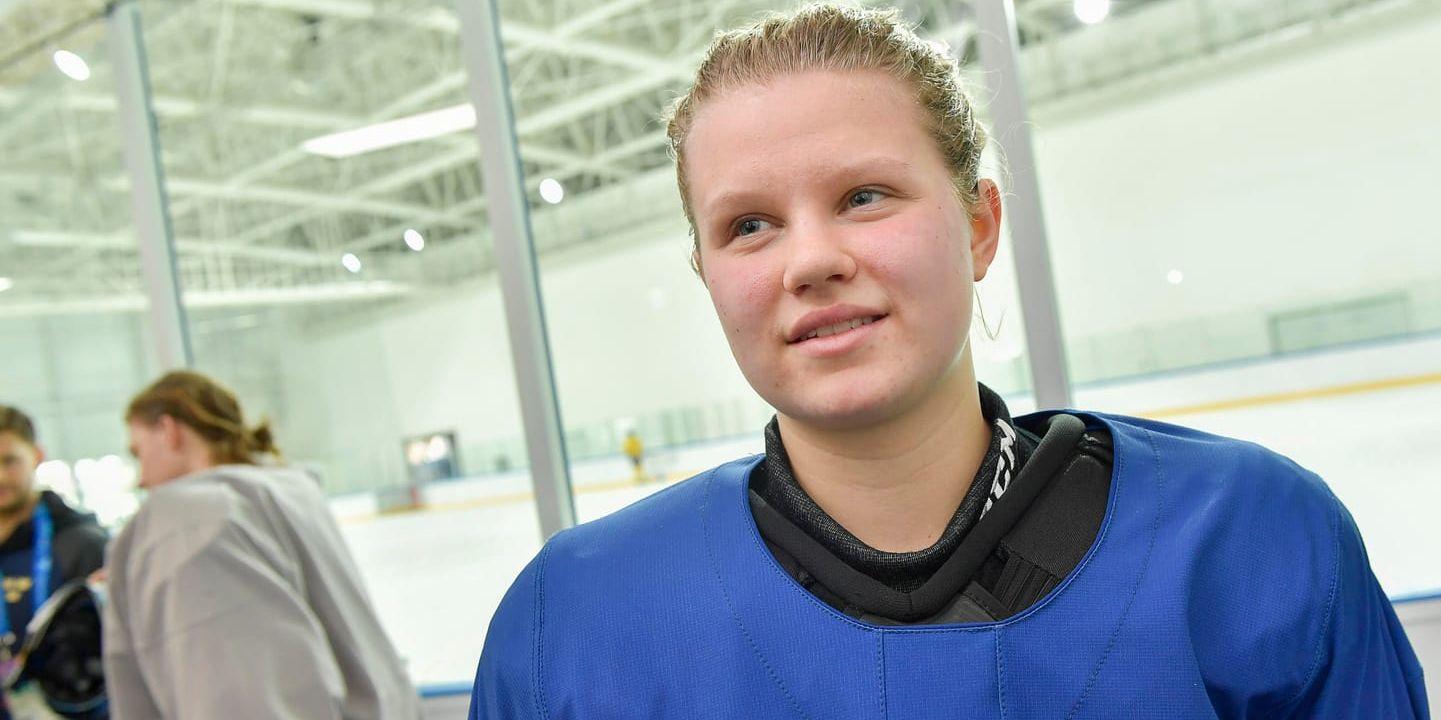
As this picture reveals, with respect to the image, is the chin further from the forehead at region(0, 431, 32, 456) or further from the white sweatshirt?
the forehead at region(0, 431, 32, 456)

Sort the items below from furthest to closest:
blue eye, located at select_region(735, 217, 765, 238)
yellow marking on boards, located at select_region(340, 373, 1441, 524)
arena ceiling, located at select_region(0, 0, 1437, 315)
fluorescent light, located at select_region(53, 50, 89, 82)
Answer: fluorescent light, located at select_region(53, 50, 89, 82) → yellow marking on boards, located at select_region(340, 373, 1441, 524) → arena ceiling, located at select_region(0, 0, 1437, 315) → blue eye, located at select_region(735, 217, 765, 238)

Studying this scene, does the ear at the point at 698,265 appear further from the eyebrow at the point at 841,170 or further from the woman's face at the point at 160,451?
the woman's face at the point at 160,451

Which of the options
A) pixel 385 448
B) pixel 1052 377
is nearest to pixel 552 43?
pixel 385 448

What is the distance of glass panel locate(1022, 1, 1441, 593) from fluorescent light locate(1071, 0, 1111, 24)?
0.03m

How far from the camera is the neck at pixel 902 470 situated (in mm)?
785

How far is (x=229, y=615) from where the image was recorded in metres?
1.94

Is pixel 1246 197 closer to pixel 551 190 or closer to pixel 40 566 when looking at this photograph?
pixel 551 190

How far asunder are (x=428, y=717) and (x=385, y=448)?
116cm

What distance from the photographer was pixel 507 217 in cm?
306

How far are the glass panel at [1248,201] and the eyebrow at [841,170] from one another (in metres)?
2.00

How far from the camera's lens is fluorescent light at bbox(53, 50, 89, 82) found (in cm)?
389

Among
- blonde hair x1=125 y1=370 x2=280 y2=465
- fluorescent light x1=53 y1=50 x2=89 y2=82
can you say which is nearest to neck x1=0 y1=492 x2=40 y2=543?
blonde hair x1=125 y1=370 x2=280 y2=465

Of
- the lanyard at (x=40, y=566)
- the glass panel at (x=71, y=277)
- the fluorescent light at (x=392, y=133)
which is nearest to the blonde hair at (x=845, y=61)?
the lanyard at (x=40, y=566)

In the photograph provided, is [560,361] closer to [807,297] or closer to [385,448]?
[385,448]
